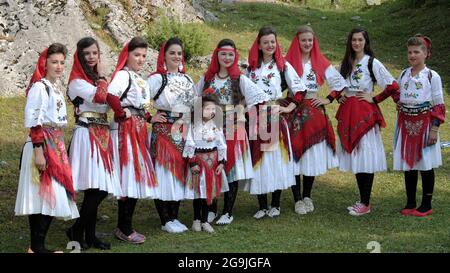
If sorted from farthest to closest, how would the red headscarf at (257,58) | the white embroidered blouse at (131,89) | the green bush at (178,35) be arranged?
the green bush at (178,35) < the red headscarf at (257,58) < the white embroidered blouse at (131,89)

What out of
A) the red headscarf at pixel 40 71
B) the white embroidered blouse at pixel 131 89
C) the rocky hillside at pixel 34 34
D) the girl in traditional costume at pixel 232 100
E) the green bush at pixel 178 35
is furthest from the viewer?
the green bush at pixel 178 35

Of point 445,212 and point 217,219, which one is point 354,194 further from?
point 217,219

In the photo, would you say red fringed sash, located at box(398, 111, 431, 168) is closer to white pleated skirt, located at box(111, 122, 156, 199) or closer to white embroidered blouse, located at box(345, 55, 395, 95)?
white embroidered blouse, located at box(345, 55, 395, 95)

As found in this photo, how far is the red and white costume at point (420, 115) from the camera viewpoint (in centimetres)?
652

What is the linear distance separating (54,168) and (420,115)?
346cm

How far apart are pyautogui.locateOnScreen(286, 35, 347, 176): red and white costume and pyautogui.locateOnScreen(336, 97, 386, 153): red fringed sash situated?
189mm

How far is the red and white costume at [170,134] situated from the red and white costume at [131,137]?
0.18 m

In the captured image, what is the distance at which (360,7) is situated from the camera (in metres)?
22.0

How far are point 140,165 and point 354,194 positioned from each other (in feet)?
9.57

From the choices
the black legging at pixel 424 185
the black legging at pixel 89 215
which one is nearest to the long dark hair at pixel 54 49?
the black legging at pixel 89 215

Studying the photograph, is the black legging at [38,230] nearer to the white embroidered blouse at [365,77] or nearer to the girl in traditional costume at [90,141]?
the girl in traditional costume at [90,141]

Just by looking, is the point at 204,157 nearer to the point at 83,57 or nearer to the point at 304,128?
the point at 304,128

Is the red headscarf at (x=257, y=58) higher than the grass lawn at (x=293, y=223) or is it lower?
higher
